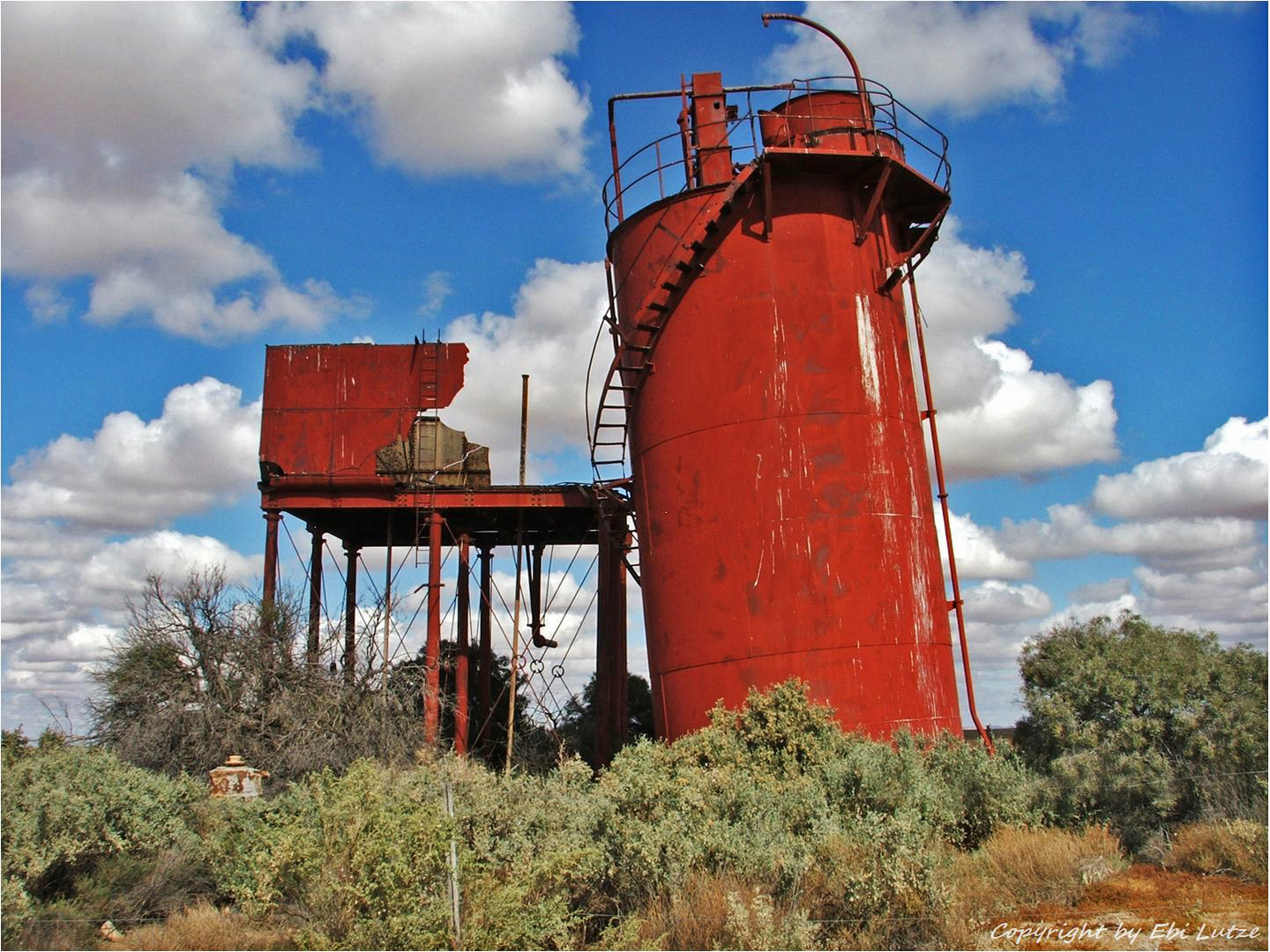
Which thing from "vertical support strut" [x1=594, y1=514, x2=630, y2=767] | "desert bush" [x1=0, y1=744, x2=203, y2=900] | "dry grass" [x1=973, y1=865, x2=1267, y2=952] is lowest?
"dry grass" [x1=973, y1=865, x2=1267, y2=952]

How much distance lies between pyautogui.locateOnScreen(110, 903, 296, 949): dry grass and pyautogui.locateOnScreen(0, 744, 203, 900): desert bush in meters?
1.04

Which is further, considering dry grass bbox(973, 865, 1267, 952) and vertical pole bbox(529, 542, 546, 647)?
vertical pole bbox(529, 542, 546, 647)

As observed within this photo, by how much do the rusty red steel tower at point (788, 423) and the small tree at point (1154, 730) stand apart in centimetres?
274

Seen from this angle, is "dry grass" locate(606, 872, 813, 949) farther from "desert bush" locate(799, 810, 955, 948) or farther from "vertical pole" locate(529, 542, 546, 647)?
"vertical pole" locate(529, 542, 546, 647)

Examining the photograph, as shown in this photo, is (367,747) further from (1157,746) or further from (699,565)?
(1157,746)

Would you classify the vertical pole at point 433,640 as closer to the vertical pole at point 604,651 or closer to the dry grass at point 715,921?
the vertical pole at point 604,651

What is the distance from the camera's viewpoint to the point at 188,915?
34.6 feet

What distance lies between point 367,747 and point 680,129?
39.2 ft

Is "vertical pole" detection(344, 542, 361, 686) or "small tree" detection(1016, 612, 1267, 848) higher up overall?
"vertical pole" detection(344, 542, 361, 686)

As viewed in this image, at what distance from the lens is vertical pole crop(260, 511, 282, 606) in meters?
21.1

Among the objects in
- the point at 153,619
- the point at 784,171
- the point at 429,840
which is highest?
the point at 784,171

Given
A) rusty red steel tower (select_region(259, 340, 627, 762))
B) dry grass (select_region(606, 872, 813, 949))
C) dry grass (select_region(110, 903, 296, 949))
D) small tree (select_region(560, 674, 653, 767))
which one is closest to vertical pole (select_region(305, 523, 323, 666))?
rusty red steel tower (select_region(259, 340, 627, 762))

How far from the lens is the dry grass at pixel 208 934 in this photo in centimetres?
948

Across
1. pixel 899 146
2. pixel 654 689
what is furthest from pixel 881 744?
pixel 899 146
